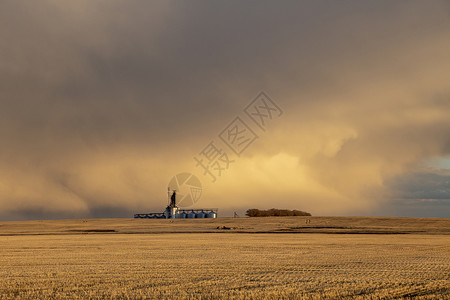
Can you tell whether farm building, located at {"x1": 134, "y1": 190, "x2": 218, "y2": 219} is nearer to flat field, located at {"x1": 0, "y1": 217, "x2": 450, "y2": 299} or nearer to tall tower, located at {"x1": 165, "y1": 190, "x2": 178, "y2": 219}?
tall tower, located at {"x1": 165, "y1": 190, "x2": 178, "y2": 219}

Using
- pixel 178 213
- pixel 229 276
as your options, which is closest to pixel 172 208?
pixel 178 213

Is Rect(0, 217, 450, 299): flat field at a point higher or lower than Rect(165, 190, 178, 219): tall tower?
lower

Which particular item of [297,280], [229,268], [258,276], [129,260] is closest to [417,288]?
[297,280]

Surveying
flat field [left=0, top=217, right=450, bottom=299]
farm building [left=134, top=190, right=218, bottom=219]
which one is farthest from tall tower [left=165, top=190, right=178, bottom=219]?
flat field [left=0, top=217, right=450, bottom=299]

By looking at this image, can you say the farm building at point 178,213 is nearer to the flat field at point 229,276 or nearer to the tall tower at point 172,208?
the tall tower at point 172,208

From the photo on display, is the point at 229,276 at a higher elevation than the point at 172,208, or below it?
below

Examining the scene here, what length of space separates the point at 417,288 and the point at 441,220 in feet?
337

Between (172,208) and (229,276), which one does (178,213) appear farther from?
(229,276)

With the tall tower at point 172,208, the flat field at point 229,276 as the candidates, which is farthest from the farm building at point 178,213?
the flat field at point 229,276

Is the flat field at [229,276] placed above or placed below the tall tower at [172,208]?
below

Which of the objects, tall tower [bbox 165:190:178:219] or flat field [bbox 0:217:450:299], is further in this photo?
tall tower [bbox 165:190:178:219]

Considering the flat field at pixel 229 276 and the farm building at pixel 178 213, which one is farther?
the farm building at pixel 178 213

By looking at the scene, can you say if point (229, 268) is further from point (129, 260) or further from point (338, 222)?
point (338, 222)

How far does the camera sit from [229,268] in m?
32.3
